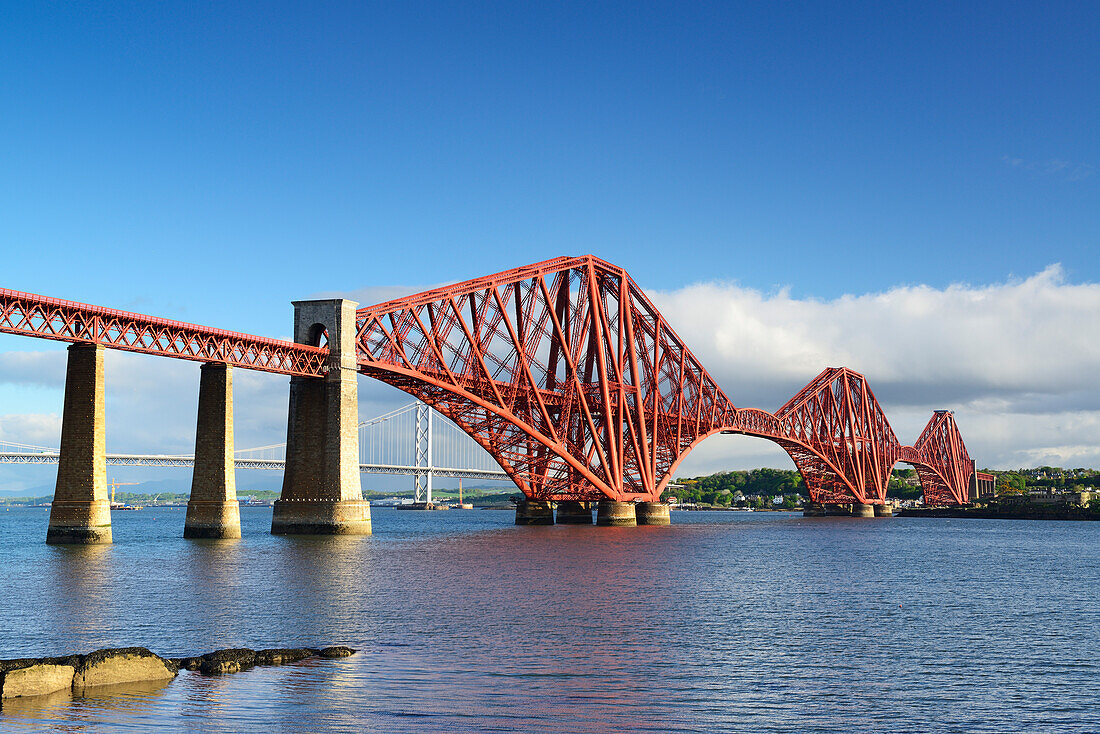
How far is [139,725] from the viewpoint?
56.3 feet

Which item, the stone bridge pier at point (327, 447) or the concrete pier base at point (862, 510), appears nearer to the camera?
the stone bridge pier at point (327, 447)

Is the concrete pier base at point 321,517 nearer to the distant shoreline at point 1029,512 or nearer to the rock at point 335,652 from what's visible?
the rock at point 335,652

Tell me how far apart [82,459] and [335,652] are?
3436 centimetres

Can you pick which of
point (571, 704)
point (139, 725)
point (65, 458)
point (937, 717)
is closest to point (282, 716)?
point (139, 725)

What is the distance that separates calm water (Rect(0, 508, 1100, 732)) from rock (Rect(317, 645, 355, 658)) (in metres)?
0.48

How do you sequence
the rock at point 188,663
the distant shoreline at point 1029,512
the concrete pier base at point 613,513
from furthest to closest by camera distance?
the distant shoreline at point 1029,512 < the concrete pier base at point 613,513 < the rock at point 188,663

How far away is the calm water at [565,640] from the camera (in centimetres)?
1877

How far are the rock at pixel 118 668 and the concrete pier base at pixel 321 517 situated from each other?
151 feet

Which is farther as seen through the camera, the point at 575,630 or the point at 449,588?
the point at 449,588

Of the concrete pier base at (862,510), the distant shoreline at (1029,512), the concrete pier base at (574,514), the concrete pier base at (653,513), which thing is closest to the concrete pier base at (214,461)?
the concrete pier base at (574,514)

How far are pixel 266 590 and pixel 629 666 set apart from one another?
17.8 meters

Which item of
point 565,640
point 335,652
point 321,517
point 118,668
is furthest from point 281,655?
point 321,517

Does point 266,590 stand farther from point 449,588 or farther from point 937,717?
point 937,717

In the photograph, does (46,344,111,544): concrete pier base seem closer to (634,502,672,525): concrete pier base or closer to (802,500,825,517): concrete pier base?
(634,502,672,525): concrete pier base
